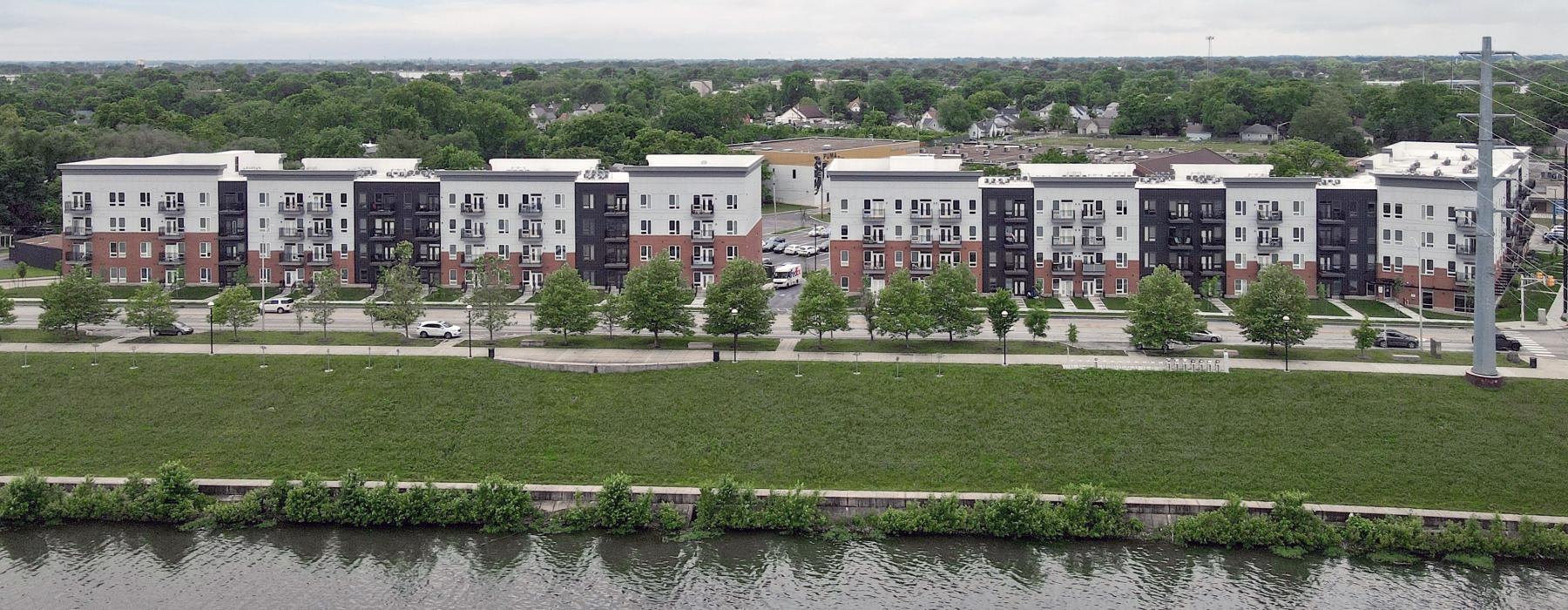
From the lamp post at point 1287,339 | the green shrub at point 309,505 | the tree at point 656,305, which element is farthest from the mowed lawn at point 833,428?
the tree at point 656,305

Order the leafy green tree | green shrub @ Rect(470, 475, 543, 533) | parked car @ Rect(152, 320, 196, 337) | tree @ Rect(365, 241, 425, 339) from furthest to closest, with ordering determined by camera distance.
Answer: parked car @ Rect(152, 320, 196, 337)
tree @ Rect(365, 241, 425, 339)
the leafy green tree
green shrub @ Rect(470, 475, 543, 533)

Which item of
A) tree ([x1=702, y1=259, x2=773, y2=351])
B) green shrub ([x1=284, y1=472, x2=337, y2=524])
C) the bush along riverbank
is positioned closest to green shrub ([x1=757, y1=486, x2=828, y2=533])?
the bush along riverbank

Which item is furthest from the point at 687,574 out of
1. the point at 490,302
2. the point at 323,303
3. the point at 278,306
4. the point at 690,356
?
the point at 278,306

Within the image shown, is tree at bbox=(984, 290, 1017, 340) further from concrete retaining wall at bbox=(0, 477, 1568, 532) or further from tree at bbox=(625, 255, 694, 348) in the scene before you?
concrete retaining wall at bbox=(0, 477, 1568, 532)

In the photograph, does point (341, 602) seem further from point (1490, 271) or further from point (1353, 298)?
point (1353, 298)

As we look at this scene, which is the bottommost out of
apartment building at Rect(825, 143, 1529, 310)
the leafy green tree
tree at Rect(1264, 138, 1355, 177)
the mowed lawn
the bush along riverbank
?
the bush along riverbank

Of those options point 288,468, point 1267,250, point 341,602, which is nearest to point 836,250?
point 1267,250
